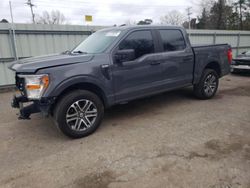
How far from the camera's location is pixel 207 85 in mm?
5562

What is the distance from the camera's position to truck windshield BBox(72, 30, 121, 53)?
12.9 ft

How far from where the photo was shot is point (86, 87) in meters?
3.65

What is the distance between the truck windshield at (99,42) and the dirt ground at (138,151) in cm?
154

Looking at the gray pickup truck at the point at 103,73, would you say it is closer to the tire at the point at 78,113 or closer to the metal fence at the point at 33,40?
the tire at the point at 78,113

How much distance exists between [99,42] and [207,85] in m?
3.23

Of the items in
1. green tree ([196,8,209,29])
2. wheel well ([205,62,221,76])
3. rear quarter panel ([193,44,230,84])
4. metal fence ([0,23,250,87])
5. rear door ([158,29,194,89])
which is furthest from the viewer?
green tree ([196,8,209,29])

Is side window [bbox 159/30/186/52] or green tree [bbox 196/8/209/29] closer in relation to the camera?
side window [bbox 159/30/186/52]

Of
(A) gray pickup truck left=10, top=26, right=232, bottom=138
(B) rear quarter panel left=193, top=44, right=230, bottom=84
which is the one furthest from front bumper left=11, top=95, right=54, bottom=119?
(B) rear quarter panel left=193, top=44, right=230, bottom=84

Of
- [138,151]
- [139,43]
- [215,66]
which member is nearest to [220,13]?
[215,66]

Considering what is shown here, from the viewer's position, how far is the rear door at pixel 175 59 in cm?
454

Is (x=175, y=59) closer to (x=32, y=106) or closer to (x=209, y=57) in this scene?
(x=209, y=57)

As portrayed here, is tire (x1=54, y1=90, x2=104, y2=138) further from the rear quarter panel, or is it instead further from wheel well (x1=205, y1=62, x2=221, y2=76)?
wheel well (x1=205, y1=62, x2=221, y2=76)

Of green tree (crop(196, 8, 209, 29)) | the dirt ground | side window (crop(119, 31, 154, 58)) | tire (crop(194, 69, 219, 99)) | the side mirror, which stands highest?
green tree (crop(196, 8, 209, 29))

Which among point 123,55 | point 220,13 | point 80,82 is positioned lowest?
point 80,82
